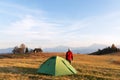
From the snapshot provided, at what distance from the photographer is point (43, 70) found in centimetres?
2709

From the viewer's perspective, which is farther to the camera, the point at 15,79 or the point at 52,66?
the point at 52,66

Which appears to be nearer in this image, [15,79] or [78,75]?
[15,79]

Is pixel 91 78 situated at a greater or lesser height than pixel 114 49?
lesser

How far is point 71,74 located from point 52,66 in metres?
2.00

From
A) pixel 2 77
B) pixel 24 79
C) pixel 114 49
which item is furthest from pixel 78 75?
pixel 114 49

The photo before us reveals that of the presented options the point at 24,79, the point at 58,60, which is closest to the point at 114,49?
the point at 58,60

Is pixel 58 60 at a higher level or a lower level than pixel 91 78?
higher

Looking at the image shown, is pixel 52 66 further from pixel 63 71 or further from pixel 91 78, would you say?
pixel 91 78

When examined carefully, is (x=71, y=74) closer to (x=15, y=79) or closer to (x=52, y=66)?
(x=52, y=66)

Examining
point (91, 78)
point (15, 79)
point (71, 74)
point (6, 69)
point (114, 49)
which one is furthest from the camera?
point (114, 49)

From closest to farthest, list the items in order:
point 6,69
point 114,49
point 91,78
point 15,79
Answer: point 15,79, point 91,78, point 6,69, point 114,49

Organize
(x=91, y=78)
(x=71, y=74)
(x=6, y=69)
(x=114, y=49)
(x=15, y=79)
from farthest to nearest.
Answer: (x=114, y=49) < (x=6, y=69) < (x=71, y=74) < (x=91, y=78) < (x=15, y=79)

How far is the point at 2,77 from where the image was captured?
78.7ft

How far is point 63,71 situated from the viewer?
87.0 ft
